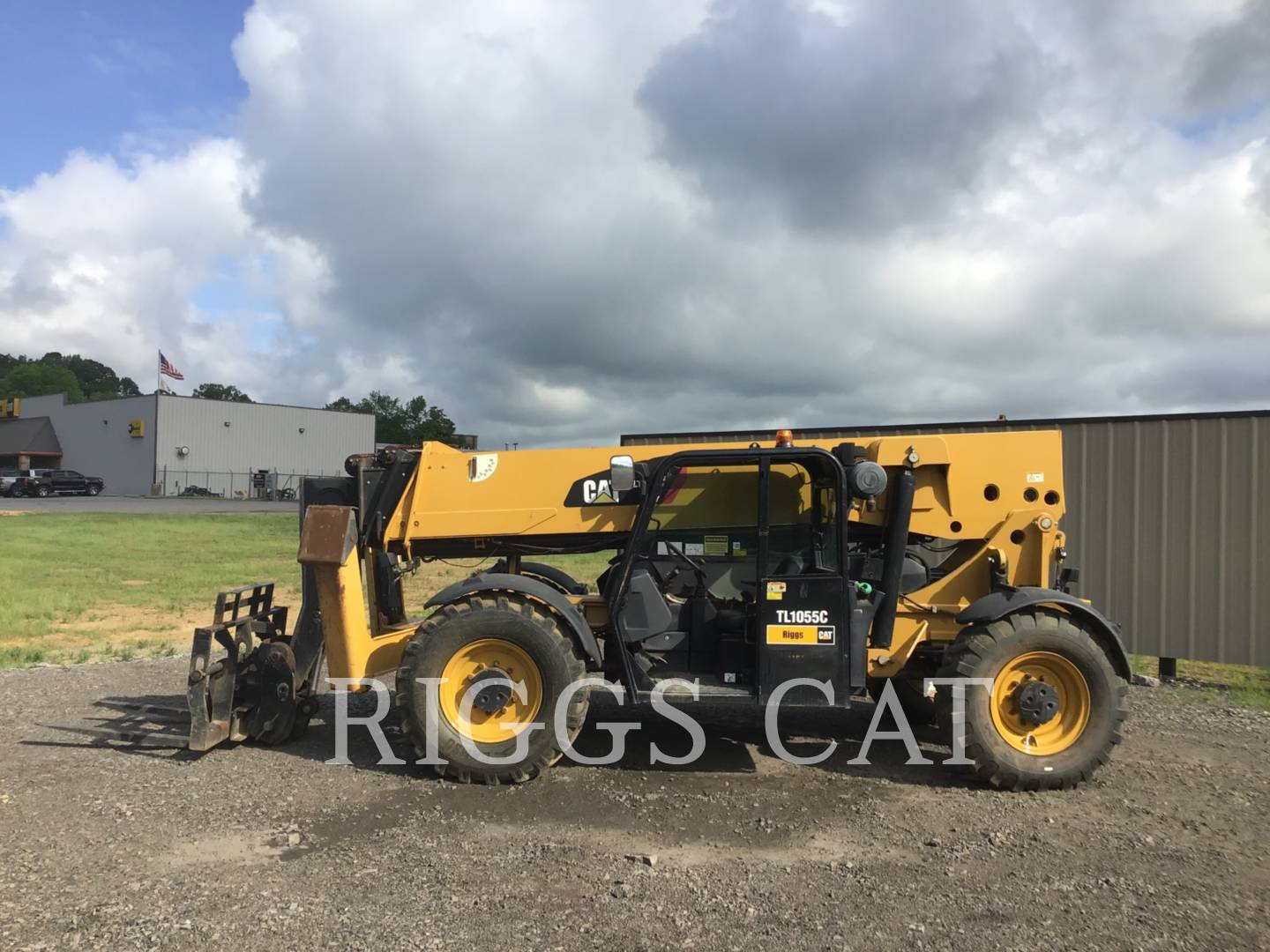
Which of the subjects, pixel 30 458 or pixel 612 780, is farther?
pixel 30 458

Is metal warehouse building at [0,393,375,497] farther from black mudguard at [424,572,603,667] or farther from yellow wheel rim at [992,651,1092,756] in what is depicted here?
yellow wheel rim at [992,651,1092,756]

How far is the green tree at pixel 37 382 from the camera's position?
120m

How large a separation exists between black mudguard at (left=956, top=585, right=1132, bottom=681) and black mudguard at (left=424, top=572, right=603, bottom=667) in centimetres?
239

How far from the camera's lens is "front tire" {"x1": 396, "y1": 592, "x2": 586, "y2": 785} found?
551 centimetres

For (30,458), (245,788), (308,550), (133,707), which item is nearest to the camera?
(245,788)

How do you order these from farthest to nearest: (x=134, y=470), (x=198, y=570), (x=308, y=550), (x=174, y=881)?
1. (x=134, y=470)
2. (x=198, y=570)
3. (x=308, y=550)
4. (x=174, y=881)

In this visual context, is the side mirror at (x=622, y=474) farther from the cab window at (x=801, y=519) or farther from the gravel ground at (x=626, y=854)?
the gravel ground at (x=626, y=854)

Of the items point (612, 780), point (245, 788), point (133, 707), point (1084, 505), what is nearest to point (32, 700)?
point (133, 707)

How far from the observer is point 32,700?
290 inches

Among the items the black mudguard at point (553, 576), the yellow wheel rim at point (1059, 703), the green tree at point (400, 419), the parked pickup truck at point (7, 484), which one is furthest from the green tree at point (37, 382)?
the yellow wheel rim at point (1059, 703)

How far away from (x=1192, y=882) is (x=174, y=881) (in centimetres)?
477

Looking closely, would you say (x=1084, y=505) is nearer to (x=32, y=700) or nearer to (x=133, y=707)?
(x=133, y=707)

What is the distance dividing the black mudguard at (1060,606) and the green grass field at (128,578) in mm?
3628

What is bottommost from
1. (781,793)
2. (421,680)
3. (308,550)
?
(781,793)
